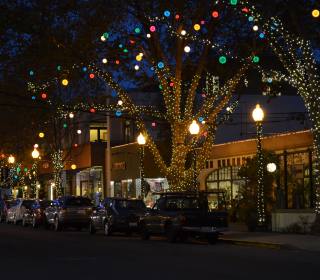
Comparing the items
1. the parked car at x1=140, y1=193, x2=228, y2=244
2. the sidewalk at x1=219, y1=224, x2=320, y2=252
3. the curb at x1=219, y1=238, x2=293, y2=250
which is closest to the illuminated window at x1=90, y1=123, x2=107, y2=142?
the sidewalk at x1=219, y1=224, x2=320, y2=252

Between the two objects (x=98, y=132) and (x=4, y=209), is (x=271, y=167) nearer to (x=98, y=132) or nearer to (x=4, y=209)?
(x=4, y=209)

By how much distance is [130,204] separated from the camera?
1166 inches

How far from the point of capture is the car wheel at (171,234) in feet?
79.4

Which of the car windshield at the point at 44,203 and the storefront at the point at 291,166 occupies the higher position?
the storefront at the point at 291,166

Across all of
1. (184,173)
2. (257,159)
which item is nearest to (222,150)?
(184,173)

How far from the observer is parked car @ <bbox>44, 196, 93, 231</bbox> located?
34188 millimetres

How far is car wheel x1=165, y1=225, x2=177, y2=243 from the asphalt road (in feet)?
2.09

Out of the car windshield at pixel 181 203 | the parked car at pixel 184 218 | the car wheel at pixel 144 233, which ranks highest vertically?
the car windshield at pixel 181 203

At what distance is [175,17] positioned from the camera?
30266mm

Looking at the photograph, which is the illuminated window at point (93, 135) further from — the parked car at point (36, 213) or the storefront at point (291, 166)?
the storefront at point (291, 166)

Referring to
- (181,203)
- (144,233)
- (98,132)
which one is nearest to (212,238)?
(181,203)

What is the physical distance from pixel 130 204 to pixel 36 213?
34.6 ft

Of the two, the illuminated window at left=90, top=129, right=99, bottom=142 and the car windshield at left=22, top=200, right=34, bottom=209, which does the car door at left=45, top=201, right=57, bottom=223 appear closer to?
the car windshield at left=22, top=200, right=34, bottom=209

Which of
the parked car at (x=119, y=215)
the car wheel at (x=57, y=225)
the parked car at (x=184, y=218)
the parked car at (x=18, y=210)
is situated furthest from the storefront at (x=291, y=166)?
the parked car at (x=18, y=210)
